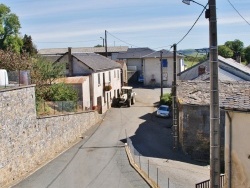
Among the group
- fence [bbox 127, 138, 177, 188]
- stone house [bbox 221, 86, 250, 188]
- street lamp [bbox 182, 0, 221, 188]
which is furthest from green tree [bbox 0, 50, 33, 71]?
street lamp [bbox 182, 0, 221, 188]

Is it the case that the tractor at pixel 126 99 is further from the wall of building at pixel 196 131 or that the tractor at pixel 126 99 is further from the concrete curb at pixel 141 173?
the concrete curb at pixel 141 173

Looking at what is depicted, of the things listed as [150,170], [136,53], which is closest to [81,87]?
[150,170]

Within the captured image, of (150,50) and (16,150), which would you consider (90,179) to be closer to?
(16,150)

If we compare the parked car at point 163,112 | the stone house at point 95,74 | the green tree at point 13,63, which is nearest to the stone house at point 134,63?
the stone house at point 95,74

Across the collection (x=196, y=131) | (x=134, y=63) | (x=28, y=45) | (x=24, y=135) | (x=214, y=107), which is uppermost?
(x=28, y=45)

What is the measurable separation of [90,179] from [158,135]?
12.9 meters

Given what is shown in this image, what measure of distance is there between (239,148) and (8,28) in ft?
184

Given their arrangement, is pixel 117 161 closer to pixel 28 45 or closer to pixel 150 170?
pixel 150 170

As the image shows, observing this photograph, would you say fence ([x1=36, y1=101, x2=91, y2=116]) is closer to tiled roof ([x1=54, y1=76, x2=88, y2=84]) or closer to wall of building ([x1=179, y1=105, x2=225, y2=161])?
tiled roof ([x1=54, y1=76, x2=88, y2=84])

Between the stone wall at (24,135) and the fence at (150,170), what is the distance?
5.47 metres

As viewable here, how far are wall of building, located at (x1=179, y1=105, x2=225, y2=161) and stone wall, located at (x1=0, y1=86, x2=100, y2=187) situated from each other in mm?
8937

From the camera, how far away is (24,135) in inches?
834

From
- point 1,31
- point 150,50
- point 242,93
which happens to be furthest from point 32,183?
point 150,50

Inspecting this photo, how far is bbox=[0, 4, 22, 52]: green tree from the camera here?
58469 millimetres
